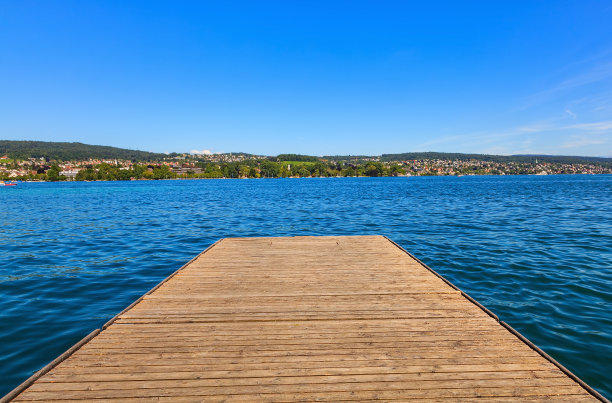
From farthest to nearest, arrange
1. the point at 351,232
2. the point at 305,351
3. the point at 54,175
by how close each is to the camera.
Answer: the point at 54,175 → the point at 351,232 → the point at 305,351

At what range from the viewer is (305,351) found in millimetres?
4281

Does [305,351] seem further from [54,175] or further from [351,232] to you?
[54,175]

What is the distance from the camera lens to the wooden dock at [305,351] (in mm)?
3502

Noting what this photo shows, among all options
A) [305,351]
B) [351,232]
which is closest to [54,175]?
[351,232]

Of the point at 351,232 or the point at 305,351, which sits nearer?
the point at 305,351

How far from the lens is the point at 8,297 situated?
869 cm

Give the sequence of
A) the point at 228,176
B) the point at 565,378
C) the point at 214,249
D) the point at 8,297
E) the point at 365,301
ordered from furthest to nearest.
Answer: the point at 228,176 → the point at 214,249 → the point at 8,297 → the point at 365,301 → the point at 565,378

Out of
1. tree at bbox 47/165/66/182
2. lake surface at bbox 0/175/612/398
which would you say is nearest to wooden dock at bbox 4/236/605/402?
lake surface at bbox 0/175/612/398

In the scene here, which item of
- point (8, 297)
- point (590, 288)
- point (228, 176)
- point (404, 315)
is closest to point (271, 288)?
point (404, 315)

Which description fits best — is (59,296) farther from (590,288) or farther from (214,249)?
(590,288)

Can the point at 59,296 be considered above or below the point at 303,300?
below

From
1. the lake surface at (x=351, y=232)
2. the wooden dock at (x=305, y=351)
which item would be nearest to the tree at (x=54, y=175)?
the lake surface at (x=351, y=232)

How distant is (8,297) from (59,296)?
1.40m

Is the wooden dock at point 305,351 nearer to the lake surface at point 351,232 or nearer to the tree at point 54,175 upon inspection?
the lake surface at point 351,232
